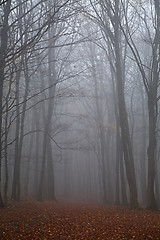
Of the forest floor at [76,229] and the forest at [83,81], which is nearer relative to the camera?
the forest floor at [76,229]

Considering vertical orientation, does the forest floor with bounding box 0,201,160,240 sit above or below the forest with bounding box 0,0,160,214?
below

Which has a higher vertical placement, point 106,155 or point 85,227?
point 106,155

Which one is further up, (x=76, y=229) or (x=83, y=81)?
(x=83, y=81)

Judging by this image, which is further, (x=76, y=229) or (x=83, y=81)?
(x=83, y=81)

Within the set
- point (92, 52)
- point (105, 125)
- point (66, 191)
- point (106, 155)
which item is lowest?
point (66, 191)

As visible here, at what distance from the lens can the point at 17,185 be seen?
14984mm

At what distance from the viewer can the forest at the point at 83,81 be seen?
359 inches

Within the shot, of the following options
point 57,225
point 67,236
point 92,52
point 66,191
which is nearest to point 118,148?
point 92,52

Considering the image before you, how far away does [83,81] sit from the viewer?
2461 centimetres

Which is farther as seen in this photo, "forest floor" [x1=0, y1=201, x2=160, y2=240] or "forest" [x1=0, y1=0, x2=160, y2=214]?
"forest" [x1=0, y1=0, x2=160, y2=214]

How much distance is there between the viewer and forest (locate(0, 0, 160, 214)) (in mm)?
9109

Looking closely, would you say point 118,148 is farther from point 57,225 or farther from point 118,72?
point 57,225

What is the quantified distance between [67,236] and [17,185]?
9500mm

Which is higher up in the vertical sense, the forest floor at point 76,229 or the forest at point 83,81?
the forest at point 83,81
